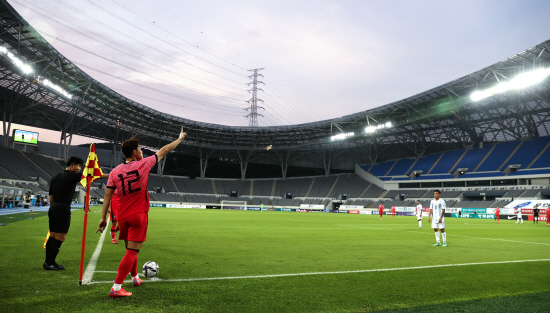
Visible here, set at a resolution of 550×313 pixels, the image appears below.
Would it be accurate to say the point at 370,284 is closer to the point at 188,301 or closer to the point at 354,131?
the point at 188,301

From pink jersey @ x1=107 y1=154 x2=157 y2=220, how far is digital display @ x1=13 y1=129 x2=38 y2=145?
203 ft

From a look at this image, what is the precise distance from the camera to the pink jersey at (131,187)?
4.65m

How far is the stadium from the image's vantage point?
503cm

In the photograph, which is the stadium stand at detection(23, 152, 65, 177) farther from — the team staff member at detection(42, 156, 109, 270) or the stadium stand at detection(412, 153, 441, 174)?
the stadium stand at detection(412, 153, 441, 174)

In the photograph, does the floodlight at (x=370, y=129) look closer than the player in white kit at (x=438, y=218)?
No

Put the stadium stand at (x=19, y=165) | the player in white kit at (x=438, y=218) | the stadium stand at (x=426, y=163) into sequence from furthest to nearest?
the stadium stand at (x=426, y=163) < the stadium stand at (x=19, y=165) < the player in white kit at (x=438, y=218)

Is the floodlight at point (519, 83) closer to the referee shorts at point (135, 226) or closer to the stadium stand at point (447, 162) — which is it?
the stadium stand at point (447, 162)

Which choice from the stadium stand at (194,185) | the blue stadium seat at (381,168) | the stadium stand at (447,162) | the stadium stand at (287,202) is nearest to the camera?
the stadium stand at (447,162)

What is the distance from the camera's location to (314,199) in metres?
72.2

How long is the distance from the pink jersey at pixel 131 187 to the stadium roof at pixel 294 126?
117ft

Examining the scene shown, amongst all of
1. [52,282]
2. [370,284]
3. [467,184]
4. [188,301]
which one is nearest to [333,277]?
[370,284]

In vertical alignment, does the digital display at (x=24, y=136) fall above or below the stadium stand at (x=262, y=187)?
above

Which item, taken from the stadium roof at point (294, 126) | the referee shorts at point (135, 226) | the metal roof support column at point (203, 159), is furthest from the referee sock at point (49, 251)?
the metal roof support column at point (203, 159)

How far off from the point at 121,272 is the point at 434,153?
237ft
